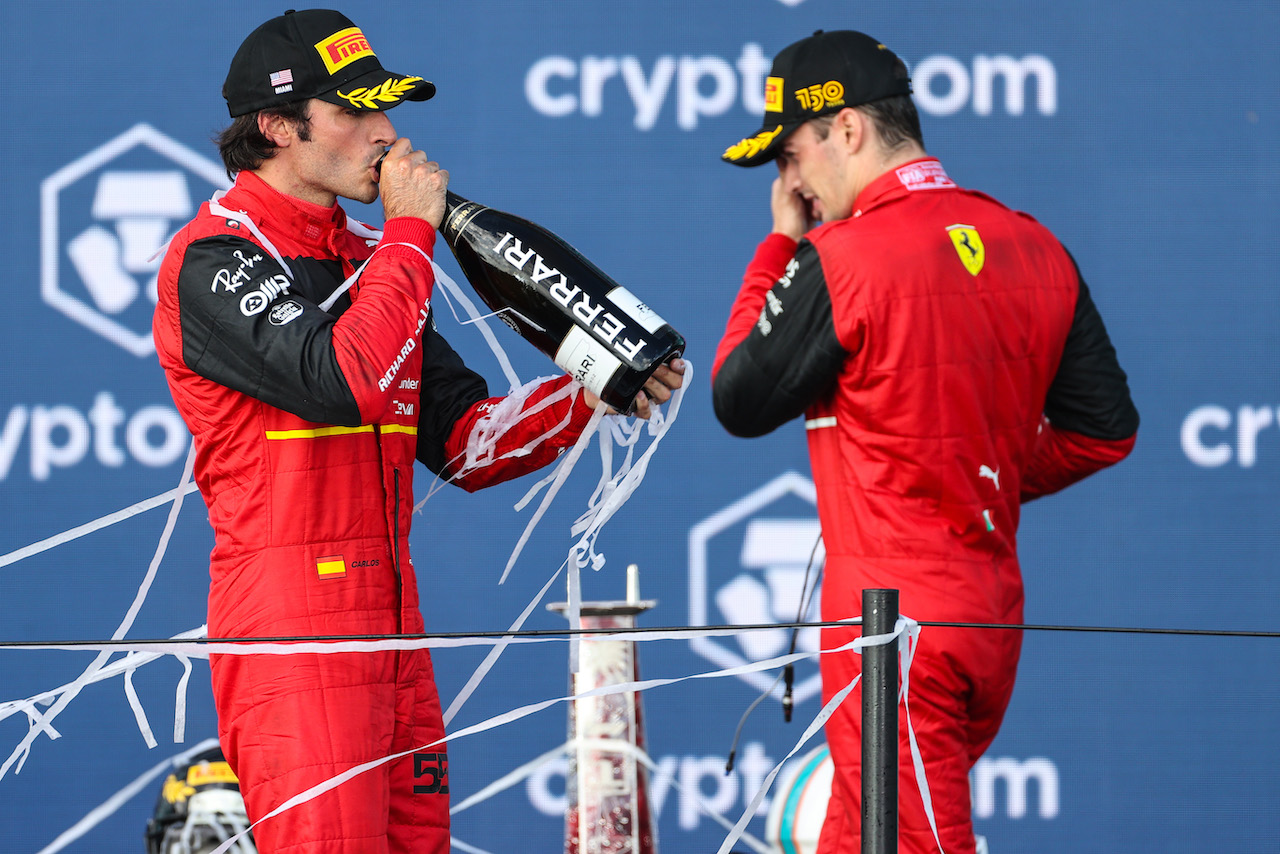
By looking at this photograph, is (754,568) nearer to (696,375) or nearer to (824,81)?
(696,375)

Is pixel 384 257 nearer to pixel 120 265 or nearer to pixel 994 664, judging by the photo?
pixel 994 664

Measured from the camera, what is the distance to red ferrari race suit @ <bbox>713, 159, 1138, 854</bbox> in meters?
1.63

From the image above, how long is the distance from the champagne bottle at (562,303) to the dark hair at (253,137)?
174 mm

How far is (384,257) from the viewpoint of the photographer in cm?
144

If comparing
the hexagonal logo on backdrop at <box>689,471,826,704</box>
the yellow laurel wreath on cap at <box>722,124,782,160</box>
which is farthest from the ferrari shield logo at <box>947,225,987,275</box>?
the hexagonal logo on backdrop at <box>689,471,826,704</box>

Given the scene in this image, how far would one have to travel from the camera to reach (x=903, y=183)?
172 cm

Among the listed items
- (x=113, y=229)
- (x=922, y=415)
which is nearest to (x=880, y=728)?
(x=922, y=415)

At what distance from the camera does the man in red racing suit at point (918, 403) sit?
1631mm

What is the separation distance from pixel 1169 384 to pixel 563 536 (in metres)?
1.17

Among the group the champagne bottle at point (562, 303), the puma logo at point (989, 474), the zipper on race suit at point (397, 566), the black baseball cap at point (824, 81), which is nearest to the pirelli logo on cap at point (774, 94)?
the black baseball cap at point (824, 81)

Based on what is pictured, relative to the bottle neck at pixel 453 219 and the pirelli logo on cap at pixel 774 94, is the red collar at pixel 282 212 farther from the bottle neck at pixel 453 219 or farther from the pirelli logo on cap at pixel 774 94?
the pirelli logo on cap at pixel 774 94

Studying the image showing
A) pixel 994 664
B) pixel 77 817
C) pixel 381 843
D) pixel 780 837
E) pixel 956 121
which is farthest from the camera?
pixel 956 121

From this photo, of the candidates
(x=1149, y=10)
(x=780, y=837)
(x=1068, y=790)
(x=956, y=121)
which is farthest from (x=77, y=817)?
(x=1149, y=10)

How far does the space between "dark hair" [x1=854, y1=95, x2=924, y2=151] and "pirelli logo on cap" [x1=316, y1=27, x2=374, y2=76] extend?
630 millimetres
